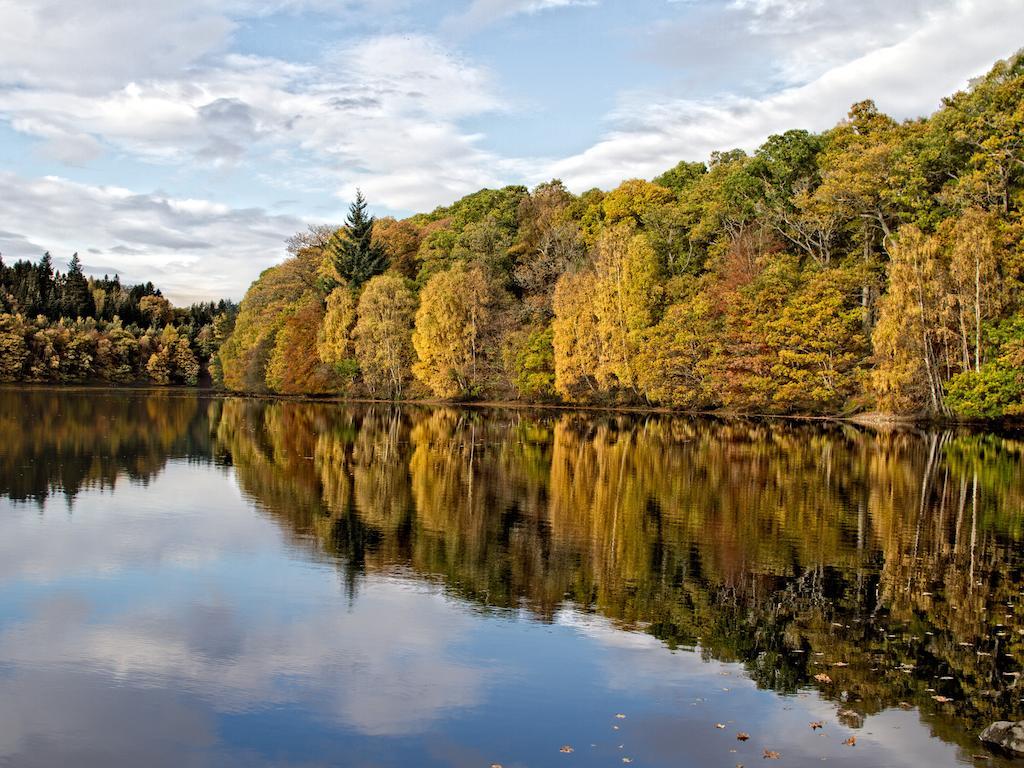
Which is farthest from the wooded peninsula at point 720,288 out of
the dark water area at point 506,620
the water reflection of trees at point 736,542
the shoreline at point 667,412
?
the dark water area at point 506,620

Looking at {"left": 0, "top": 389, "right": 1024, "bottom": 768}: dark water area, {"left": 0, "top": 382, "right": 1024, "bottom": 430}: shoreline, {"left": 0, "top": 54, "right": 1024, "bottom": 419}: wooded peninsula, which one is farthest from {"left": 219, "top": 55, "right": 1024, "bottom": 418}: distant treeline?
{"left": 0, "top": 389, "right": 1024, "bottom": 768}: dark water area

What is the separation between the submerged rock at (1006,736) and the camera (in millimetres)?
7398

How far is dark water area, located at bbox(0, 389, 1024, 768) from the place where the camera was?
25.1 ft

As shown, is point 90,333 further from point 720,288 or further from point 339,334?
point 720,288

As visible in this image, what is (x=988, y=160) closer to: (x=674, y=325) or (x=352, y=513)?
(x=674, y=325)

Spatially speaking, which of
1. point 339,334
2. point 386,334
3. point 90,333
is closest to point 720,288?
point 386,334

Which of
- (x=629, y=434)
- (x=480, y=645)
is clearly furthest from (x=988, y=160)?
(x=480, y=645)

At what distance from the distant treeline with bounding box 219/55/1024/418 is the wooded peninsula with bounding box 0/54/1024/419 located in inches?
6.0

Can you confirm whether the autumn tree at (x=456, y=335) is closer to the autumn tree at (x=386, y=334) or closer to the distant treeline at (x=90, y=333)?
the autumn tree at (x=386, y=334)

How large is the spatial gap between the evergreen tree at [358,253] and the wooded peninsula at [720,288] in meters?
0.23

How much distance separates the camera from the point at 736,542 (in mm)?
15602

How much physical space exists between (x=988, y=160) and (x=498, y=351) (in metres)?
39.3

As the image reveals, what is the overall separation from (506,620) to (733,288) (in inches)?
1999

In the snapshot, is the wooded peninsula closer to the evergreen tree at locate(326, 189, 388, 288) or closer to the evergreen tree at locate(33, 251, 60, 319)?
the evergreen tree at locate(326, 189, 388, 288)
